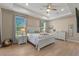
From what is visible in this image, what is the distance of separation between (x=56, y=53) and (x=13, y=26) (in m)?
1.58

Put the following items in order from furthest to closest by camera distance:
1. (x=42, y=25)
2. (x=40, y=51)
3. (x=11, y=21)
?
(x=11, y=21), (x=42, y=25), (x=40, y=51)

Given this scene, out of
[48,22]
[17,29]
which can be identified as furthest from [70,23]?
[17,29]

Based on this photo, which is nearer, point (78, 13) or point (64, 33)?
point (78, 13)

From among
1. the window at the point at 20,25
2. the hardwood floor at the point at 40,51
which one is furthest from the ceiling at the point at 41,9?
the hardwood floor at the point at 40,51

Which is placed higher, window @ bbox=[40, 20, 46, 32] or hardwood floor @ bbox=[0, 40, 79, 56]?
window @ bbox=[40, 20, 46, 32]

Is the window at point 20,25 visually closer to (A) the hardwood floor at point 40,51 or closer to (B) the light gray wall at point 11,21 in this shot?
(B) the light gray wall at point 11,21

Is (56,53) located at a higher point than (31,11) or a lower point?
lower

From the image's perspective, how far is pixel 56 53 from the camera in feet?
9.80

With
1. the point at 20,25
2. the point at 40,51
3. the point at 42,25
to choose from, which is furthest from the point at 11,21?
the point at 40,51

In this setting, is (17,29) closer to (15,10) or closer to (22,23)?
(22,23)

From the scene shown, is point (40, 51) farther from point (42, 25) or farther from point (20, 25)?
point (20, 25)

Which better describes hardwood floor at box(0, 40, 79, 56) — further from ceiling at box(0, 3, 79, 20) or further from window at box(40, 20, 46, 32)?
ceiling at box(0, 3, 79, 20)

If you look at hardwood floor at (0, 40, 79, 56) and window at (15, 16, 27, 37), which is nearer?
hardwood floor at (0, 40, 79, 56)

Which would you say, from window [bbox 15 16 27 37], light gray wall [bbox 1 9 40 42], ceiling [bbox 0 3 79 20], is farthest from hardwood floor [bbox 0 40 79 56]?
ceiling [bbox 0 3 79 20]
